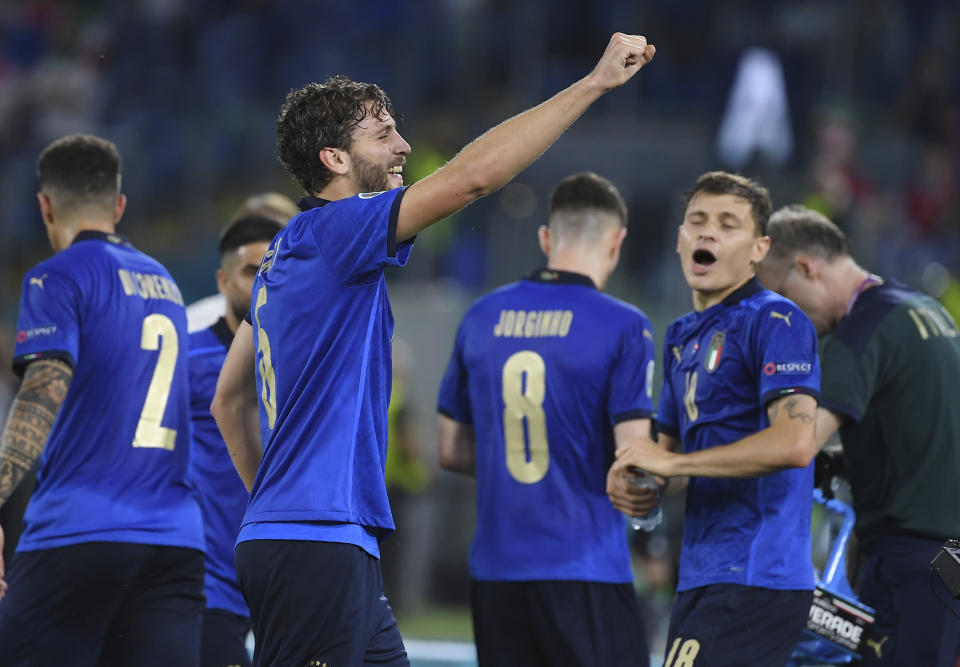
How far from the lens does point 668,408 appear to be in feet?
17.1

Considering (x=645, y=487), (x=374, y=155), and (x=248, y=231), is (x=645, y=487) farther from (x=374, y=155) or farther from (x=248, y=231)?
(x=248, y=231)

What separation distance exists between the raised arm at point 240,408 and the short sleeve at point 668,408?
1.64 meters

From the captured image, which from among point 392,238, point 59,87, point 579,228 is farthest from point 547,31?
point 392,238

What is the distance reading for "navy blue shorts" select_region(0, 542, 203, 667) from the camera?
15.9 feet

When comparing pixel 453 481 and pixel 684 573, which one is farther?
pixel 453 481

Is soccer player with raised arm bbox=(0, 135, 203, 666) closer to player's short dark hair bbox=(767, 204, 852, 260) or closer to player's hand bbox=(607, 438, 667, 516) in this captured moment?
player's hand bbox=(607, 438, 667, 516)

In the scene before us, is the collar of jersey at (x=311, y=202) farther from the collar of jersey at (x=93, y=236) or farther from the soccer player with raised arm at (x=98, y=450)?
the collar of jersey at (x=93, y=236)

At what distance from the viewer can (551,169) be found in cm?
1370

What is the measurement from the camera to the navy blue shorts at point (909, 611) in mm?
5117

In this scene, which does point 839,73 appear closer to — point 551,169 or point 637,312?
point 551,169

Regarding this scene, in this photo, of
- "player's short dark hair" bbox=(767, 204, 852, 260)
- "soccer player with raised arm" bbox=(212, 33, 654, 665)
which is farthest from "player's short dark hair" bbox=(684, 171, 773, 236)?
"soccer player with raised arm" bbox=(212, 33, 654, 665)

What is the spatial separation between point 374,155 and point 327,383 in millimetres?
760

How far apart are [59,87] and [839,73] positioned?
9.39m

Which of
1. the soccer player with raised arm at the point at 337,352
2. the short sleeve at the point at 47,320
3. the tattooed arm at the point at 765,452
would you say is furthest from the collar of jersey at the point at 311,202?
the tattooed arm at the point at 765,452
